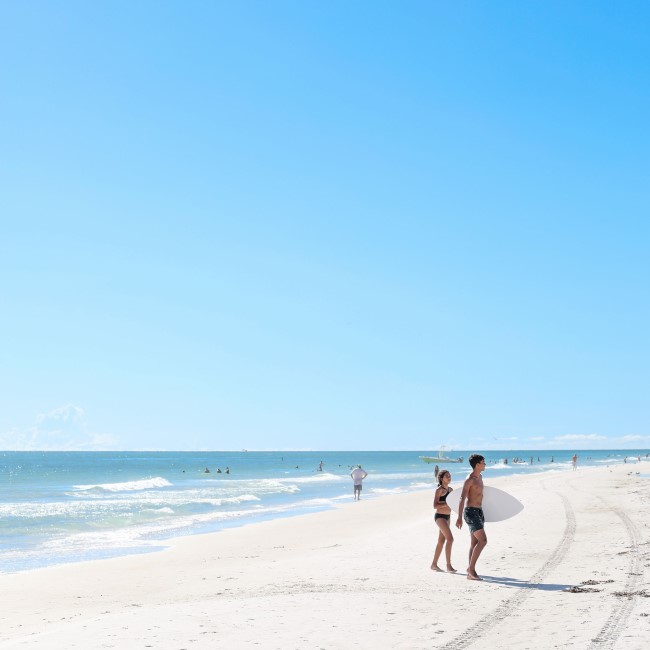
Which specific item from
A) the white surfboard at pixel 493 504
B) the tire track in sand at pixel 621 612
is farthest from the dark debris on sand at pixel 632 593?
the white surfboard at pixel 493 504

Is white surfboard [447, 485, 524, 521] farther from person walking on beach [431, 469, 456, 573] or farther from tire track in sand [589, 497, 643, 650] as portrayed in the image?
tire track in sand [589, 497, 643, 650]

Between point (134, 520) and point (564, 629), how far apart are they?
23399mm

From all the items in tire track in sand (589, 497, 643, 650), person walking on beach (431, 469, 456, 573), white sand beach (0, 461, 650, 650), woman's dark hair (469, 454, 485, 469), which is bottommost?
white sand beach (0, 461, 650, 650)

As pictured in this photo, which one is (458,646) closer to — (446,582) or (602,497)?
(446,582)

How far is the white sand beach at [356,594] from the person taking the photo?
8.17 meters

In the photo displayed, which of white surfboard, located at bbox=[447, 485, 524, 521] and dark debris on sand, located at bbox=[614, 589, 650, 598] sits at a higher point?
white surfboard, located at bbox=[447, 485, 524, 521]

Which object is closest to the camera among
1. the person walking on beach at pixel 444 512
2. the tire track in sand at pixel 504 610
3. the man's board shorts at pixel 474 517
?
the tire track in sand at pixel 504 610

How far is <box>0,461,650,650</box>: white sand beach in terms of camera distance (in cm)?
817

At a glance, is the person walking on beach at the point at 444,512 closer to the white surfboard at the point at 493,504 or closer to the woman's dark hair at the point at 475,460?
the white surfboard at the point at 493,504

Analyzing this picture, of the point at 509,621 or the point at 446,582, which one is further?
the point at 446,582

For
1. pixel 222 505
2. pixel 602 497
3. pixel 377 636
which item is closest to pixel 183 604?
pixel 377 636

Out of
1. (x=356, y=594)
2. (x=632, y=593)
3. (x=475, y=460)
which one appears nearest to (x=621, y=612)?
(x=632, y=593)

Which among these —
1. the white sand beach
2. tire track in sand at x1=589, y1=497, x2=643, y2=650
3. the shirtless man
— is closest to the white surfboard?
the shirtless man

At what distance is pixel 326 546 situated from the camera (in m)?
18.4
